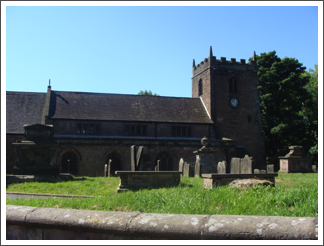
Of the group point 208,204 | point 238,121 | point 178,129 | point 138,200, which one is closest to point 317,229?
point 208,204

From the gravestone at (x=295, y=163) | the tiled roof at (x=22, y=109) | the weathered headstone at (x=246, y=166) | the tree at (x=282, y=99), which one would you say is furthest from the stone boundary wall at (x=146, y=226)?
the tree at (x=282, y=99)

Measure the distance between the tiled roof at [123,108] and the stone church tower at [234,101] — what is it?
1.72 m

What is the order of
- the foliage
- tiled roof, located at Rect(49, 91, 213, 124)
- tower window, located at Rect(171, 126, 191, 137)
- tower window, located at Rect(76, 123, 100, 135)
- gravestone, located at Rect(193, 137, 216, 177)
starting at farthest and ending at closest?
the foliage → tower window, located at Rect(171, 126, 191, 137) → tiled roof, located at Rect(49, 91, 213, 124) → tower window, located at Rect(76, 123, 100, 135) → gravestone, located at Rect(193, 137, 216, 177)

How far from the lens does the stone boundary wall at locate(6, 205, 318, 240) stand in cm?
335

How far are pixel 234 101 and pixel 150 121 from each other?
10.3 meters

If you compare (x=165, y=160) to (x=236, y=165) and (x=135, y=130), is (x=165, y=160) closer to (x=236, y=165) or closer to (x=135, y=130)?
(x=135, y=130)

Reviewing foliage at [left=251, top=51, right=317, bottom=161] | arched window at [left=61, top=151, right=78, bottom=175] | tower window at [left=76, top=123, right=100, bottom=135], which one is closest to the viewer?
arched window at [left=61, top=151, right=78, bottom=175]

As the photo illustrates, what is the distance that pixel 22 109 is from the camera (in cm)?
3209

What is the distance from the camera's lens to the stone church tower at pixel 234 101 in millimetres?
35975

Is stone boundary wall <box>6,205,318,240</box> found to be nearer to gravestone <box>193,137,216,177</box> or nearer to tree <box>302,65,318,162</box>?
gravestone <box>193,137,216,177</box>

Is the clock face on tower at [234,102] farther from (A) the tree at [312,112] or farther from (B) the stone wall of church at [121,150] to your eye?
(A) the tree at [312,112]

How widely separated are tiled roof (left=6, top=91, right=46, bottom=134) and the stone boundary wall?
26732mm

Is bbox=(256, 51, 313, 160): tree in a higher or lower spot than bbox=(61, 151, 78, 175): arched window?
higher

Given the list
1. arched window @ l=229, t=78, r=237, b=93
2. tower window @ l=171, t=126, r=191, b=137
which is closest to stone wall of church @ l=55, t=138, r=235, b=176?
tower window @ l=171, t=126, r=191, b=137
